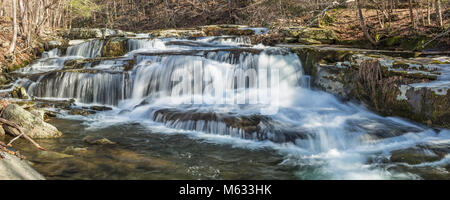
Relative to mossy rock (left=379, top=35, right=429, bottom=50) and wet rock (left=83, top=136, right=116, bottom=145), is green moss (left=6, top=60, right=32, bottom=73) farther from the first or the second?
mossy rock (left=379, top=35, right=429, bottom=50)

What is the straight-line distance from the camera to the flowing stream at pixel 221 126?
5.26m

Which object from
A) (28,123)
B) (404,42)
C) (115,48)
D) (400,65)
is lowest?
(28,123)

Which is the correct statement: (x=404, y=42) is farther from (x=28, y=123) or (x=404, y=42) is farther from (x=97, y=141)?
(x=28, y=123)

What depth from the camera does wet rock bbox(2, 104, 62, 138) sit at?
259 inches

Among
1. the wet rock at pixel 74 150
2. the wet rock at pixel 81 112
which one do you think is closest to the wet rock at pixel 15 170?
the wet rock at pixel 74 150

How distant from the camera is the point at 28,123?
668 centimetres

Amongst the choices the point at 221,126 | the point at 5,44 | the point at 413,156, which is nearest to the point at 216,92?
the point at 221,126

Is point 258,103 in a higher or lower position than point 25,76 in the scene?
lower

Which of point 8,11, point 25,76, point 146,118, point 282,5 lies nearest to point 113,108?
point 146,118

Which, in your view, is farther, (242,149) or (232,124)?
(232,124)

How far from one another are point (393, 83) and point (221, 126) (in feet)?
14.9
